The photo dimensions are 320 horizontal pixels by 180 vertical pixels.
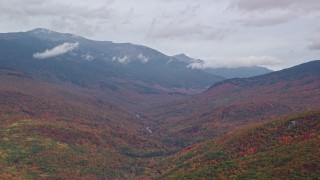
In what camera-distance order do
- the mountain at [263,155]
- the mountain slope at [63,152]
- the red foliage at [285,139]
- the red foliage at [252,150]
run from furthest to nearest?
the mountain slope at [63,152] < the red foliage at [252,150] < the red foliage at [285,139] < the mountain at [263,155]

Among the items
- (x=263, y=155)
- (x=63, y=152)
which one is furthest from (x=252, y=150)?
(x=63, y=152)

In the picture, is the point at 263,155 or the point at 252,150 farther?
the point at 252,150

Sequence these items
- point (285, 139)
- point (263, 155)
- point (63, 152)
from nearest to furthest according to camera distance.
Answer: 1. point (263, 155)
2. point (285, 139)
3. point (63, 152)

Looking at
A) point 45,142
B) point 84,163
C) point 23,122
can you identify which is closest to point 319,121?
point 84,163

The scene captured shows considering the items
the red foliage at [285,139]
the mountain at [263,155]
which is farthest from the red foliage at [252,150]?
the red foliage at [285,139]

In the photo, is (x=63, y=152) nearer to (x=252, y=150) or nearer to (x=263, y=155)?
(x=252, y=150)

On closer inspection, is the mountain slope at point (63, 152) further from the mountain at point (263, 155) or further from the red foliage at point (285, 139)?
the red foliage at point (285, 139)

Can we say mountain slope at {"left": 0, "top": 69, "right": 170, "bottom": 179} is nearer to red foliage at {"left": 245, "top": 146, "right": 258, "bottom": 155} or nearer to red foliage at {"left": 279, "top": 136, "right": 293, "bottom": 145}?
red foliage at {"left": 245, "top": 146, "right": 258, "bottom": 155}

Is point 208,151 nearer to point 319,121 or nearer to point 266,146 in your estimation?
point 266,146
